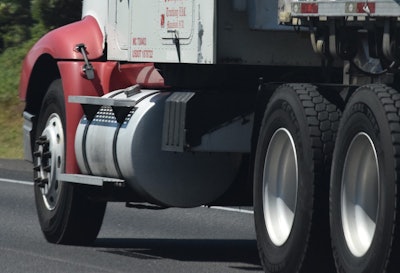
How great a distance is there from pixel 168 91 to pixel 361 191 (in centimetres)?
279

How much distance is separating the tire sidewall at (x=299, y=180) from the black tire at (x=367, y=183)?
0.26 meters

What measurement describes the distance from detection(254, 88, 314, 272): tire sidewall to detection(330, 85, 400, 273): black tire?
10.3 inches

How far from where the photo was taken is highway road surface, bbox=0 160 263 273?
10.2 metres

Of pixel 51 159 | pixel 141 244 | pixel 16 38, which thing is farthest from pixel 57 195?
pixel 16 38

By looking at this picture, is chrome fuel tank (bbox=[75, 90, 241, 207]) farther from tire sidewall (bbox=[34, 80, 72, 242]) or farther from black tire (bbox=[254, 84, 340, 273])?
black tire (bbox=[254, 84, 340, 273])

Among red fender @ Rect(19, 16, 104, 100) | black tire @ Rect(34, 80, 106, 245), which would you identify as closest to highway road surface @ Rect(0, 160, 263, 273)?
black tire @ Rect(34, 80, 106, 245)

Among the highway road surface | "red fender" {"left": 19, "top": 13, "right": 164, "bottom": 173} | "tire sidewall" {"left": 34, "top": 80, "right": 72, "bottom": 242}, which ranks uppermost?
"red fender" {"left": 19, "top": 13, "right": 164, "bottom": 173}

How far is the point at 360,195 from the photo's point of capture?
791cm

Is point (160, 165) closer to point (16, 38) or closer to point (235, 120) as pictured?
point (235, 120)

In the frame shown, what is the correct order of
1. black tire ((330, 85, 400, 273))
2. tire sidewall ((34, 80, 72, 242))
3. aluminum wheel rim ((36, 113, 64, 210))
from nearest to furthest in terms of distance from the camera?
black tire ((330, 85, 400, 273)), tire sidewall ((34, 80, 72, 242)), aluminum wheel rim ((36, 113, 64, 210))

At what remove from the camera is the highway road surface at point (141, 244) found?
401 inches

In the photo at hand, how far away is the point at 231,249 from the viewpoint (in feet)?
38.2

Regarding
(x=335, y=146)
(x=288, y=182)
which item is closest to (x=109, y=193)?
(x=288, y=182)

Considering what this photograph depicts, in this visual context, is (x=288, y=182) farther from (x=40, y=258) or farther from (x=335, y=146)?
(x=40, y=258)
